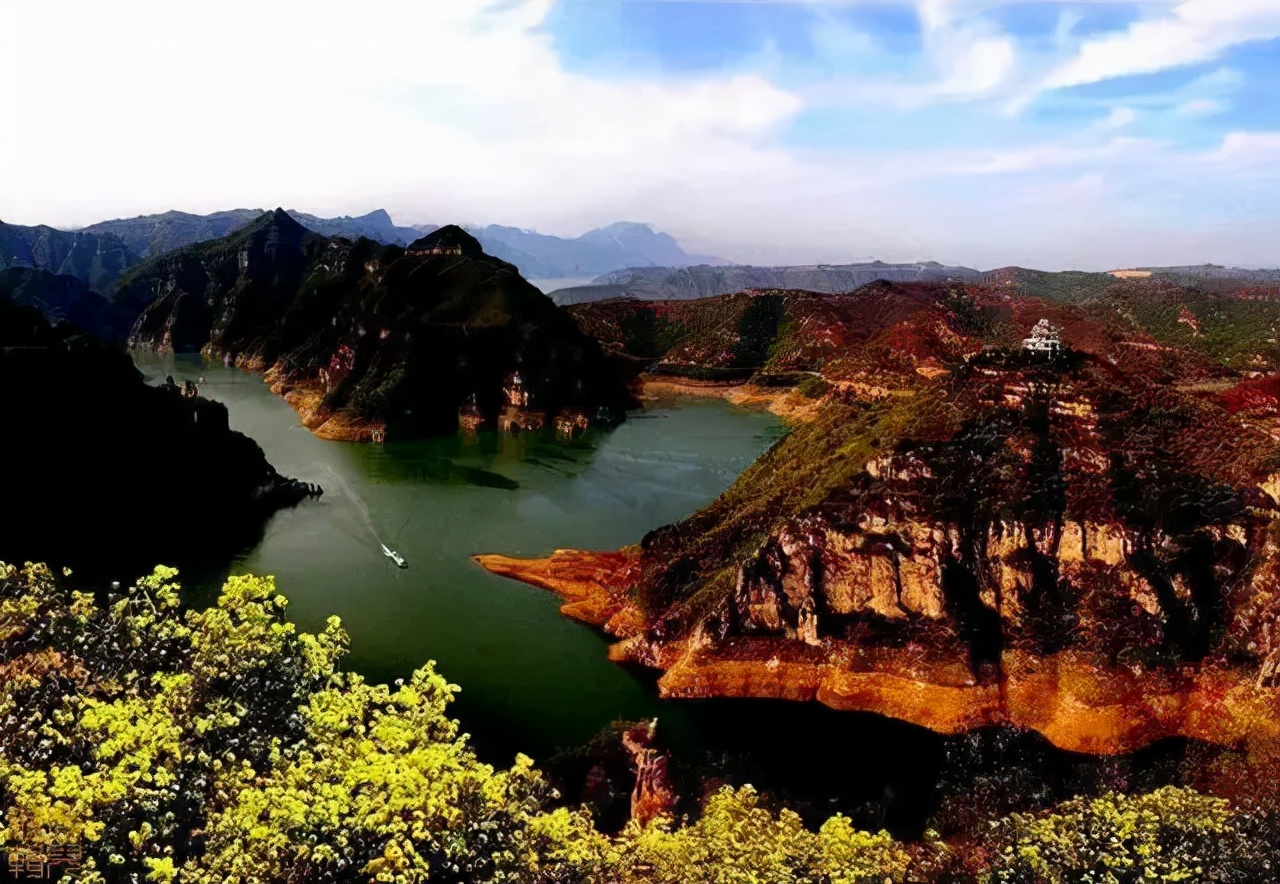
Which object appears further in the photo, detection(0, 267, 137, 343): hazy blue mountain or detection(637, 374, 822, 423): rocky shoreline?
detection(0, 267, 137, 343): hazy blue mountain

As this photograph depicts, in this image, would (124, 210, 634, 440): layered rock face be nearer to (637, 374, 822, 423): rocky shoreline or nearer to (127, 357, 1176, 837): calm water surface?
(127, 357, 1176, 837): calm water surface

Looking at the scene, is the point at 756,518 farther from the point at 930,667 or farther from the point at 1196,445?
the point at 1196,445

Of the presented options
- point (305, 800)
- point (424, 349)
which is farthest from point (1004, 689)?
point (424, 349)

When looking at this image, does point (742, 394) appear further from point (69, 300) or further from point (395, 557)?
point (69, 300)

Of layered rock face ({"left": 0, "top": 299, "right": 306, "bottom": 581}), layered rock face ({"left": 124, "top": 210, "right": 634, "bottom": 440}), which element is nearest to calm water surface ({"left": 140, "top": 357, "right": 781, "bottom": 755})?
layered rock face ({"left": 0, "top": 299, "right": 306, "bottom": 581})

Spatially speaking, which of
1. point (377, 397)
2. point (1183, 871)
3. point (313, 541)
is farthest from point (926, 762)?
point (377, 397)

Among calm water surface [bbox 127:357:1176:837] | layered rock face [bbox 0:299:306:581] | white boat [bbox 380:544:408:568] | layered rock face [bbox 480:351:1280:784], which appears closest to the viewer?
calm water surface [bbox 127:357:1176:837]
